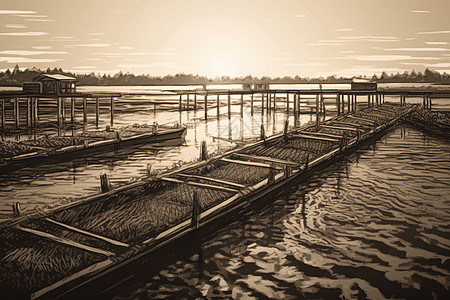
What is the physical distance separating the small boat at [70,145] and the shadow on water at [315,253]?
1379 centimetres

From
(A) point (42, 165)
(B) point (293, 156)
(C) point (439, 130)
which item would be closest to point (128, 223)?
(B) point (293, 156)

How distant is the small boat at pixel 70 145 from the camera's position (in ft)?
68.8

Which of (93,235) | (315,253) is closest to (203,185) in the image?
(315,253)

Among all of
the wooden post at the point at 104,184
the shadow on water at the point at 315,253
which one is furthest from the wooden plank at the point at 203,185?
the wooden post at the point at 104,184

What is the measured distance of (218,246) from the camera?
1027 cm

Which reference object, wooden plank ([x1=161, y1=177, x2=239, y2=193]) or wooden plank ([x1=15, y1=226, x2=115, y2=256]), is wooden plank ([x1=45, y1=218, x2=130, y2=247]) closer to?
wooden plank ([x1=15, y1=226, x2=115, y2=256])

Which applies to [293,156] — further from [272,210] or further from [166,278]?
[166,278]

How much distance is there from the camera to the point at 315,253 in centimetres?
995

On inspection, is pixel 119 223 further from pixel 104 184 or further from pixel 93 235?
pixel 104 184

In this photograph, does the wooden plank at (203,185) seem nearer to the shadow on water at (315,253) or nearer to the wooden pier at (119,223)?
the wooden pier at (119,223)

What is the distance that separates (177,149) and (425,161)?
15.7 metres

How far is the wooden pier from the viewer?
749cm

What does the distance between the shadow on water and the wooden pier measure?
0.39 meters

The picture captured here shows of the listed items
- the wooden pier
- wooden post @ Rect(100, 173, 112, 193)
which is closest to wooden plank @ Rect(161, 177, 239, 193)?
the wooden pier
